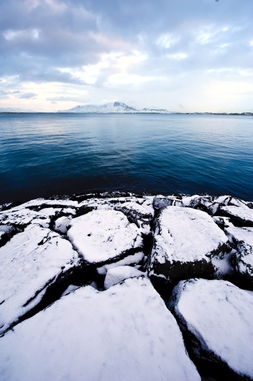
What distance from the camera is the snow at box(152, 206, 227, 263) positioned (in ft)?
9.13

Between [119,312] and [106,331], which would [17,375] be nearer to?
[106,331]

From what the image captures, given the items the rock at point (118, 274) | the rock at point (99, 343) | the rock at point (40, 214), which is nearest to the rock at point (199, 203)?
the rock at point (118, 274)

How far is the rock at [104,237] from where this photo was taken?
292 centimetres

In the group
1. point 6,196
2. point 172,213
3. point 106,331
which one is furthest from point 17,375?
point 6,196

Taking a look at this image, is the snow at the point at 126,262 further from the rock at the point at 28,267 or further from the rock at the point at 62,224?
the rock at the point at 62,224

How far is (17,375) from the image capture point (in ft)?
4.89

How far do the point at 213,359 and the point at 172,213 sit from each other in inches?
97.2

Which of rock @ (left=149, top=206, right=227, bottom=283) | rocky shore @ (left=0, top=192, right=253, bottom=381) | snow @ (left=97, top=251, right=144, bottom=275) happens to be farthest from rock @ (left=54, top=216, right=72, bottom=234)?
rock @ (left=149, top=206, right=227, bottom=283)

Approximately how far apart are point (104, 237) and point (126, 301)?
4.33ft

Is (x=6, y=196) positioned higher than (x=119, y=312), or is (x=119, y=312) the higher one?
(x=119, y=312)

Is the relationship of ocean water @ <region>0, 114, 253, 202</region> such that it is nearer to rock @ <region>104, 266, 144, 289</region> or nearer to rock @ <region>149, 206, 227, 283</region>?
rock @ <region>149, 206, 227, 283</region>

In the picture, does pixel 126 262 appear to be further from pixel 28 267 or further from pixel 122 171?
pixel 122 171

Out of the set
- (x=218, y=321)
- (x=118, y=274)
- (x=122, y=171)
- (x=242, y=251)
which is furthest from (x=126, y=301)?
(x=122, y=171)

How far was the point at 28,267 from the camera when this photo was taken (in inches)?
102
